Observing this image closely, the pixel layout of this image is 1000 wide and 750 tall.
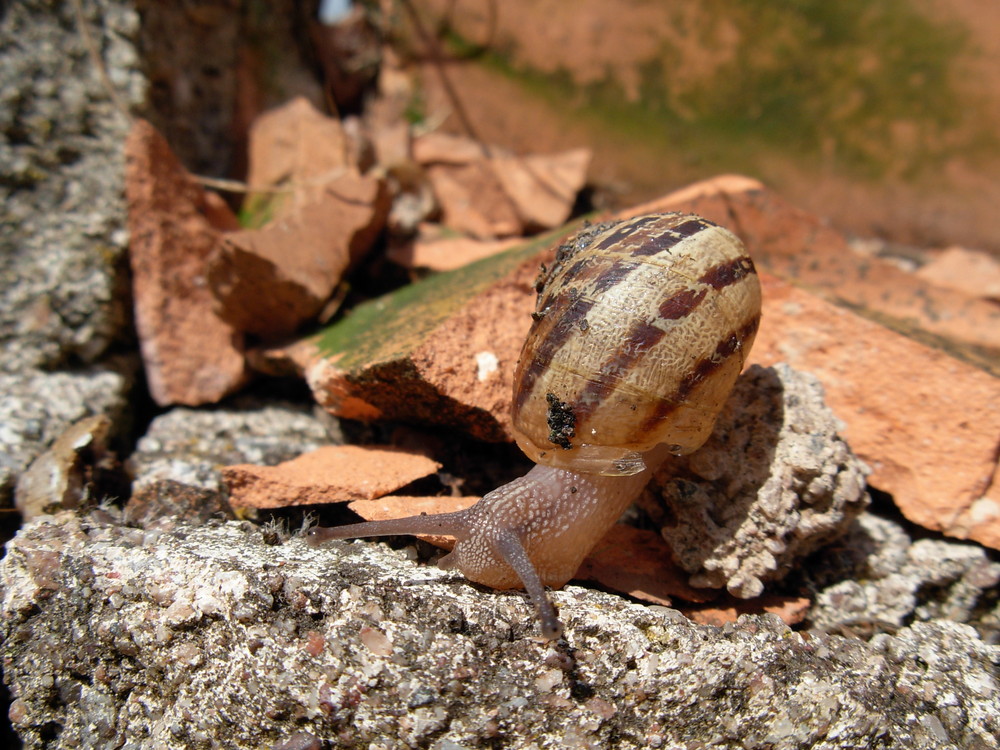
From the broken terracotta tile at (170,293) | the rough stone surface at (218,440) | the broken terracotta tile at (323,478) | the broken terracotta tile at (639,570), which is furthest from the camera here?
the broken terracotta tile at (170,293)

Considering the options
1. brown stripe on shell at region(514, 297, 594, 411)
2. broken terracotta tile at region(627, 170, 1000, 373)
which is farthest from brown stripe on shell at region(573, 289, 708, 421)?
broken terracotta tile at region(627, 170, 1000, 373)

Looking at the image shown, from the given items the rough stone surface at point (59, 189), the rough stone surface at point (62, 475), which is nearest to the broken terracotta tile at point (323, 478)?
the rough stone surface at point (62, 475)

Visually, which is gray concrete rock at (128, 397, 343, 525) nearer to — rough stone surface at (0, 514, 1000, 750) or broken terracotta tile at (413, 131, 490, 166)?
rough stone surface at (0, 514, 1000, 750)

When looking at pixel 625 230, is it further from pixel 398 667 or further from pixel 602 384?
pixel 398 667

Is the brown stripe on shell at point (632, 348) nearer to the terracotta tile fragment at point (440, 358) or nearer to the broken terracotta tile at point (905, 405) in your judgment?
the terracotta tile fragment at point (440, 358)

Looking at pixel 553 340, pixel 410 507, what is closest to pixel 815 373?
pixel 553 340

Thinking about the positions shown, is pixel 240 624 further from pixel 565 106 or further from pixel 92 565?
pixel 565 106
